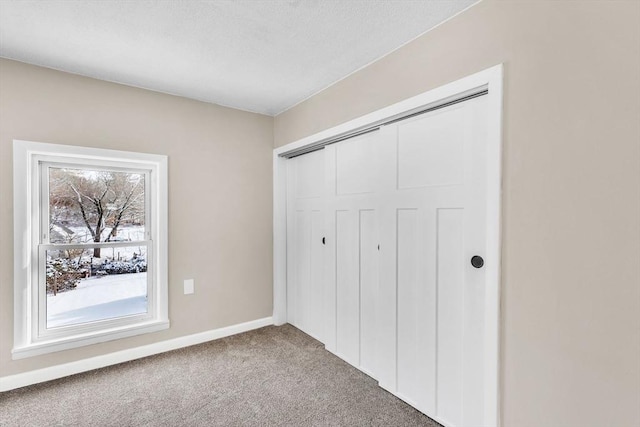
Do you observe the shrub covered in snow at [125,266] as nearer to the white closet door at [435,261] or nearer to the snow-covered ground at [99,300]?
the snow-covered ground at [99,300]

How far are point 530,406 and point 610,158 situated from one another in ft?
3.64

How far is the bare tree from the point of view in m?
2.35

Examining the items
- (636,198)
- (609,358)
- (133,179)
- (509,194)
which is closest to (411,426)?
(609,358)

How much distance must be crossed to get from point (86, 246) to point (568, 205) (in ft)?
10.4

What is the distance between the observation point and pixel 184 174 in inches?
111

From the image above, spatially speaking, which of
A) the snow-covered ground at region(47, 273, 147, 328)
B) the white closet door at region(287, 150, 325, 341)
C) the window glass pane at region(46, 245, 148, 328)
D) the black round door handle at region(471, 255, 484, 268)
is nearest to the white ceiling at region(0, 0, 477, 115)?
the white closet door at region(287, 150, 325, 341)

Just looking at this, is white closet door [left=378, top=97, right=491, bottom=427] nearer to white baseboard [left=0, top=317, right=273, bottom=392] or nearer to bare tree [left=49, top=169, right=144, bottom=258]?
white baseboard [left=0, top=317, right=273, bottom=392]

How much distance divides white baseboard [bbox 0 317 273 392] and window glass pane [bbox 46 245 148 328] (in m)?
0.31

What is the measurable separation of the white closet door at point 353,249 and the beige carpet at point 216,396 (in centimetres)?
20

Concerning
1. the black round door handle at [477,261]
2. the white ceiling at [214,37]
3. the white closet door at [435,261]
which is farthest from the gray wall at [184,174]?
the black round door handle at [477,261]

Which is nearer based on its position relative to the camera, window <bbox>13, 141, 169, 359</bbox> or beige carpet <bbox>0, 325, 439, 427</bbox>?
beige carpet <bbox>0, 325, 439, 427</bbox>

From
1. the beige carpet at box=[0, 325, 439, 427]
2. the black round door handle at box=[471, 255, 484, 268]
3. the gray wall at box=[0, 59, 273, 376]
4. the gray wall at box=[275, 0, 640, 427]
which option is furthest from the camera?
the gray wall at box=[0, 59, 273, 376]

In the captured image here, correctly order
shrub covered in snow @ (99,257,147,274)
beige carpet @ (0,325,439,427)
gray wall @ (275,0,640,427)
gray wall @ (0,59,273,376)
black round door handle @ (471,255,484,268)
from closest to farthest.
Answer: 1. gray wall @ (275,0,640,427)
2. black round door handle @ (471,255,484,268)
3. beige carpet @ (0,325,439,427)
4. gray wall @ (0,59,273,376)
5. shrub covered in snow @ (99,257,147,274)

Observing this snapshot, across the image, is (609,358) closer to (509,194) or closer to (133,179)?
(509,194)
